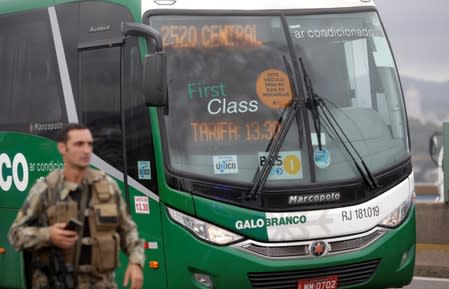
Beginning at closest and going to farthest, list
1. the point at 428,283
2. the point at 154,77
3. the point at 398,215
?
the point at 154,77 → the point at 398,215 → the point at 428,283

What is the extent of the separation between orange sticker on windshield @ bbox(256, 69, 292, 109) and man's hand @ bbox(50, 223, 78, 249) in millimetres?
3986

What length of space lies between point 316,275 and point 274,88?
1670 mm

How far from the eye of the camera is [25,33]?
1203cm

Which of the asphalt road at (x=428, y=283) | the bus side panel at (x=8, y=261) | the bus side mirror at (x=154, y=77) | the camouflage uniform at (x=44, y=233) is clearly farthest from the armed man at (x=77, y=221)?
the asphalt road at (x=428, y=283)

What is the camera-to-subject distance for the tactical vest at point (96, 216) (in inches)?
266

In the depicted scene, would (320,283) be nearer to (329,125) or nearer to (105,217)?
(329,125)

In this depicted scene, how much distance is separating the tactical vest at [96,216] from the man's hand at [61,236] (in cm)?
8

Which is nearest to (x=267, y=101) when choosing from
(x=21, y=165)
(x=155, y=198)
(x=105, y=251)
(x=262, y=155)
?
(x=262, y=155)

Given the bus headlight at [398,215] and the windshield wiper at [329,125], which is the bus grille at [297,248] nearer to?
the bus headlight at [398,215]

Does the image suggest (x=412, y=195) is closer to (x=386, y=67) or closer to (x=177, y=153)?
(x=386, y=67)

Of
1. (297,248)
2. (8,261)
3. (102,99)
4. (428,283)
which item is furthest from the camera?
(428,283)

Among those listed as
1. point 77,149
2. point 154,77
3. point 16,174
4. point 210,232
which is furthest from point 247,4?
point 77,149

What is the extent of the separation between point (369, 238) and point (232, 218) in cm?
128

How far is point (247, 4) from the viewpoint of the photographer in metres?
10.7
